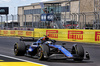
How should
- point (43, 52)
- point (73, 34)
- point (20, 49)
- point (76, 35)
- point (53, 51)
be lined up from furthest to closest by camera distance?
point (73, 34) → point (76, 35) → point (20, 49) → point (53, 51) → point (43, 52)

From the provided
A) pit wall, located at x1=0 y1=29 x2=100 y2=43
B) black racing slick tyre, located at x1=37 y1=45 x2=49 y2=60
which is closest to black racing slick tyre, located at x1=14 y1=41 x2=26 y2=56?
black racing slick tyre, located at x1=37 y1=45 x2=49 y2=60

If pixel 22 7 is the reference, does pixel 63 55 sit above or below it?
below

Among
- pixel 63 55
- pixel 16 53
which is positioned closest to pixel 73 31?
pixel 16 53

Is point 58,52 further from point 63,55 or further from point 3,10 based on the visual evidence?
point 3,10

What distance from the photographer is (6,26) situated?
1447 inches

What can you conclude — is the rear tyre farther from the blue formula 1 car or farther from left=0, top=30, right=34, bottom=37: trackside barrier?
left=0, top=30, right=34, bottom=37: trackside barrier

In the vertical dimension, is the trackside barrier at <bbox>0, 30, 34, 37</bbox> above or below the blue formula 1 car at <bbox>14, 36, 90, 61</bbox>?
above

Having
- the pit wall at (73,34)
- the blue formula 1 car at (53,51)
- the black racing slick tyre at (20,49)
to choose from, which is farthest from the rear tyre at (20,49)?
the pit wall at (73,34)

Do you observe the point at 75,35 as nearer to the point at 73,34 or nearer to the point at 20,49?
the point at 73,34

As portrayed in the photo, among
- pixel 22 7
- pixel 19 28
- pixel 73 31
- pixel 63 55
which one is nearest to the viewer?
pixel 63 55

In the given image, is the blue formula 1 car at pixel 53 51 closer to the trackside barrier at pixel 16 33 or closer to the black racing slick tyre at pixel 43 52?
the black racing slick tyre at pixel 43 52

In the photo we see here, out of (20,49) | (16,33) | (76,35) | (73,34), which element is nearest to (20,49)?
(20,49)

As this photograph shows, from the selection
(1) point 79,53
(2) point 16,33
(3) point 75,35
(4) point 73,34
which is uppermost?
(2) point 16,33

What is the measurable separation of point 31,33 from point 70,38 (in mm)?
7630
